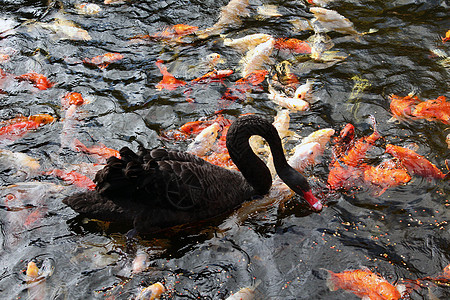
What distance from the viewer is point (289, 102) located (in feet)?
19.3

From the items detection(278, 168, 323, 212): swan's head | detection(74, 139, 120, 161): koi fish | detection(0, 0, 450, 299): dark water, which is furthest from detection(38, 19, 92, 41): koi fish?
detection(278, 168, 323, 212): swan's head

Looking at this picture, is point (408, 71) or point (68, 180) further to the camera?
point (408, 71)

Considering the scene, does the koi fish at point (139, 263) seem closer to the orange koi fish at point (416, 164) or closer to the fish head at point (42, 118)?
the fish head at point (42, 118)

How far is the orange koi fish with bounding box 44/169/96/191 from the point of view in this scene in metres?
4.96

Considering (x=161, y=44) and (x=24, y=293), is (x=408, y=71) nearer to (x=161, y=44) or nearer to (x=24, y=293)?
(x=161, y=44)

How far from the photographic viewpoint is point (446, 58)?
6.67 metres

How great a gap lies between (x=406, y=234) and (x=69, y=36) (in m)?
6.23

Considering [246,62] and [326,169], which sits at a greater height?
[246,62]

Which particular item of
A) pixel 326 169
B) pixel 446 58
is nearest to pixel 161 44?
pixel 326 169

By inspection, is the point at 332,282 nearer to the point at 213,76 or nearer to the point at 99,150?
the point at 99,150

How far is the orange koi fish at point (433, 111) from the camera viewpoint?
217 inches

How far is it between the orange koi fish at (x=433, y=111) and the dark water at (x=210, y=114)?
0.40 ft

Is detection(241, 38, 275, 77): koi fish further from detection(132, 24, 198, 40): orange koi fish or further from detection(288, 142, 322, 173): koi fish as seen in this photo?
detection(288, 142, 322, 173): koi fish

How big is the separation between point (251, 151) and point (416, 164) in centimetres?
185
